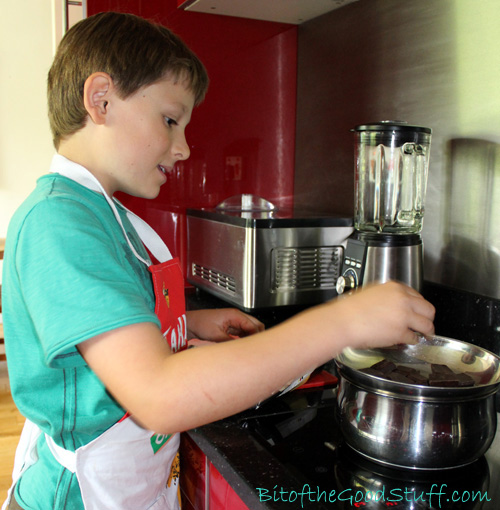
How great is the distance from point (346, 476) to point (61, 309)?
0.39 m

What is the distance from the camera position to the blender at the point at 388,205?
0.89 meters

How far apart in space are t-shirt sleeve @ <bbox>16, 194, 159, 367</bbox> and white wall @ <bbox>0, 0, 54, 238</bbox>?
273 centimetres

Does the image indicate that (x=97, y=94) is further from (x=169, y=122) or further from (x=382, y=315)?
(x=382, y=315)

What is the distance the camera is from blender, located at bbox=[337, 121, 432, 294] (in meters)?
0.89

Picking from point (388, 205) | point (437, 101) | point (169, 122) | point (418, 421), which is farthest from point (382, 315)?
point (437, 101)

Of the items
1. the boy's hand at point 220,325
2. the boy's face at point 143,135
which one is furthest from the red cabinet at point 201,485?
the boy's face at point 143,135

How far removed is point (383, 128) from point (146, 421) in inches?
25.4

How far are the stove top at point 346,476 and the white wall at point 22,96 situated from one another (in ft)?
8.91

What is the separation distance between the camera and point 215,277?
125 centimetres

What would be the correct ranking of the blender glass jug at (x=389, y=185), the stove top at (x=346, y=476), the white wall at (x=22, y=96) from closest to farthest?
the stove top at (x=346, y=476)
the blender glass jug at (x=389, y=185)
the white wall at (x=22, y=96)

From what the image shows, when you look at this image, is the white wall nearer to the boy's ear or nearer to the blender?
the blender

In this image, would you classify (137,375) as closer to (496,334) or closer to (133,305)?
(133,305)

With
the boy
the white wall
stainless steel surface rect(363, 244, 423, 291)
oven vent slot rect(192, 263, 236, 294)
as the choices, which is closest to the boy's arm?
the boy

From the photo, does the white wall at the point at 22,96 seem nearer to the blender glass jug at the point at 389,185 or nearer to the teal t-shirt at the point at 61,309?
the blender glass jug at the point at 389,185
